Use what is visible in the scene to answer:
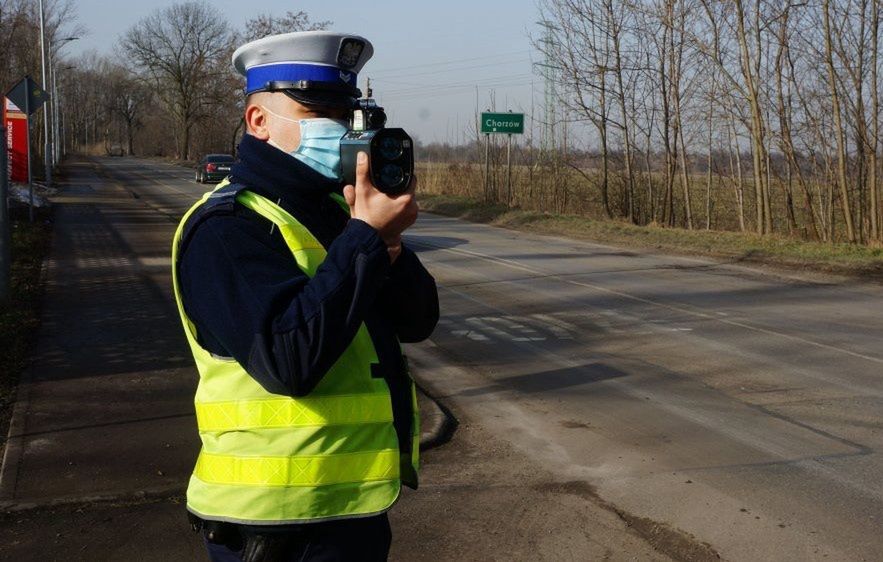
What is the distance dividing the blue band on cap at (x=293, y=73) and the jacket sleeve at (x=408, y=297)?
458mm

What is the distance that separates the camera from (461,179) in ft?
107

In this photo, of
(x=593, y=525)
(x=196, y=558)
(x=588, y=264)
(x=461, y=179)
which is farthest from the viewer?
(x=461, y=179)

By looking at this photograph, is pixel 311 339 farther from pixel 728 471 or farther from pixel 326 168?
pixel 728 471

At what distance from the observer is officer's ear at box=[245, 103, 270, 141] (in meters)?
2.24

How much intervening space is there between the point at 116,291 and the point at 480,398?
6527mm

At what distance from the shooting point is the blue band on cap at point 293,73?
221 cm

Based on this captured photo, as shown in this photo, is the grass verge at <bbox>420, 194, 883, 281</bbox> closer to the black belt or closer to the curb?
the curb

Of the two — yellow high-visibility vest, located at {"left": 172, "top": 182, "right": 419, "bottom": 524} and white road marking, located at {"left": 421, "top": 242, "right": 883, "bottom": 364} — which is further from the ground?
yellow high-visibility vest, located at {"left": 172, "top": 182, "right": 419, "bottom": 524}

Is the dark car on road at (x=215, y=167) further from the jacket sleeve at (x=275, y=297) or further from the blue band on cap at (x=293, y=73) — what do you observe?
the jacket sleeve at (x=275, y=297)

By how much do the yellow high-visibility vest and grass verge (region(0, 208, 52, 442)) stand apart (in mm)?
4472

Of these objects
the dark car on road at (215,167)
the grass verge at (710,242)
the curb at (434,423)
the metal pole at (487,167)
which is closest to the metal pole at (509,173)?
the metal pole at (487,167)

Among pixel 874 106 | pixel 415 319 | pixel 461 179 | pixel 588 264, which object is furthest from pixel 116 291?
pixel 461 179

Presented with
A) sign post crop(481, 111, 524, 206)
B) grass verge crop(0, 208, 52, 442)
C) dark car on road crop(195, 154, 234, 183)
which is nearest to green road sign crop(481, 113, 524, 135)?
sign post crop(481, 111, 524, 206)

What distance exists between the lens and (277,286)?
74.3 inches
